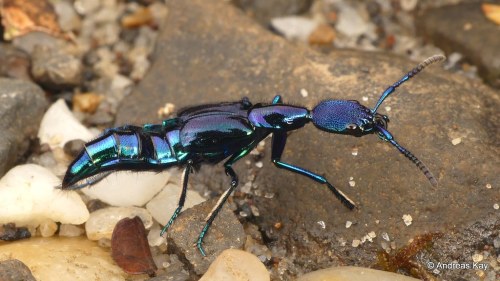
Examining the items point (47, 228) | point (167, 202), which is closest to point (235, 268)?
point (167, 202)

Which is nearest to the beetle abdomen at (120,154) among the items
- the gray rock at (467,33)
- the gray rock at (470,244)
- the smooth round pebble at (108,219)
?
the smooth round pebble at (108,219)

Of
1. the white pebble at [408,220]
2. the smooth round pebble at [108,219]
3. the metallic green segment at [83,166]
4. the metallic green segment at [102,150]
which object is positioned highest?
the metallic green segment at [102,150]

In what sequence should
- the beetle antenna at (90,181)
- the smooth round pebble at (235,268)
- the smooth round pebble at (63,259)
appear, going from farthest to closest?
the beetle antenna at (90,181), the smooth round pebble at (63,259), the smooth round pebble at (235,268)

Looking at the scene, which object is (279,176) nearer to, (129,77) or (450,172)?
(450,172)

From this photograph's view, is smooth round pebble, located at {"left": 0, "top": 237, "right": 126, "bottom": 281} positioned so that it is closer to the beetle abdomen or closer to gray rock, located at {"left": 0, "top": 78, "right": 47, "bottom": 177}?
the beetle abdomen

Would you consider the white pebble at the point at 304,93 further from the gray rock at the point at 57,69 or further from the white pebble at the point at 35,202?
the gray rock at the point at 57,69

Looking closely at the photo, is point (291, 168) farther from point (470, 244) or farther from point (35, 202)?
point (35, 202)

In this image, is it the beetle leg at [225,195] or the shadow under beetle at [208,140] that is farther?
the shadow under beetle at [208,140]
